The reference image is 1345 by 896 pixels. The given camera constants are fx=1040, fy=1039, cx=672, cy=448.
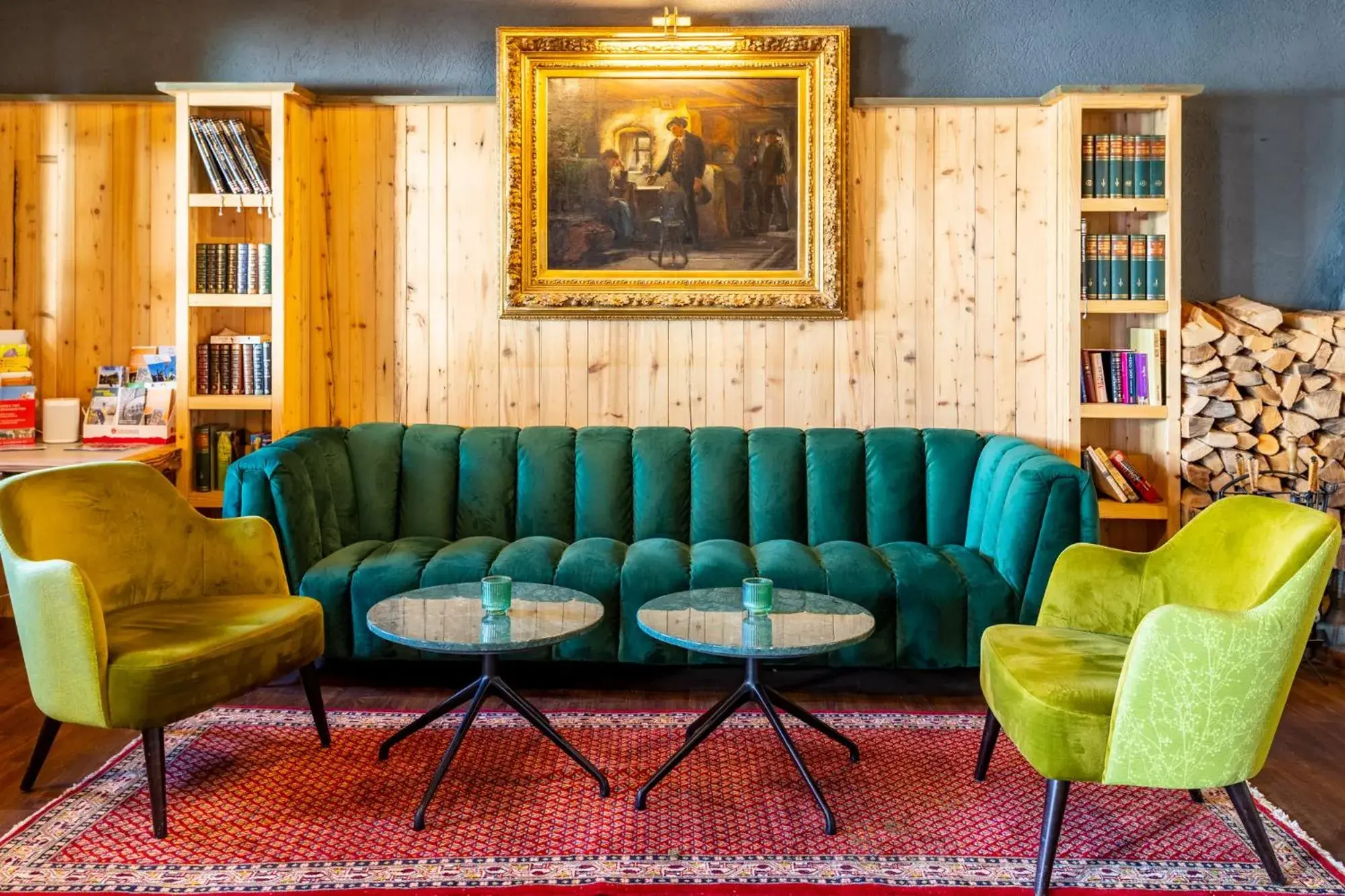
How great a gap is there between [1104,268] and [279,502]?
3016mm

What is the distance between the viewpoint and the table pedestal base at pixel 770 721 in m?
2.44

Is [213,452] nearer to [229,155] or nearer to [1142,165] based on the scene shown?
[229,155]

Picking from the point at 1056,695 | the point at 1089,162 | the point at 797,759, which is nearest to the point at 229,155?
the point at 797,759

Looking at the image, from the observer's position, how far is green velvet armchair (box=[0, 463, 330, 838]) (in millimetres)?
2377

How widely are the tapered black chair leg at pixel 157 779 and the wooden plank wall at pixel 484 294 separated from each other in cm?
199

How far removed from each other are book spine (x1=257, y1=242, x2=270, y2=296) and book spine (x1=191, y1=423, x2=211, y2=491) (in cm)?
61

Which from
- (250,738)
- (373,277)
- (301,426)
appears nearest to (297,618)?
(250,738)

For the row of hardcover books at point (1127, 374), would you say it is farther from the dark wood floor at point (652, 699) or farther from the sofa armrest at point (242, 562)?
the sofa armrest at point (242, 562)

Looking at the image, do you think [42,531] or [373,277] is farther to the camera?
[373,277]

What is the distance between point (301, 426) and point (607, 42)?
192cm

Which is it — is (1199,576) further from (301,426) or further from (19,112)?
(19,112)

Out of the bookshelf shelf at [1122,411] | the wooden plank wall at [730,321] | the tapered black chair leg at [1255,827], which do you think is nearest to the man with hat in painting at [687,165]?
the wooden plank wall at [730,321]

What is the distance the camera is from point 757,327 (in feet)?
13.6

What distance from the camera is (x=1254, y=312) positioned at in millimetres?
3842
